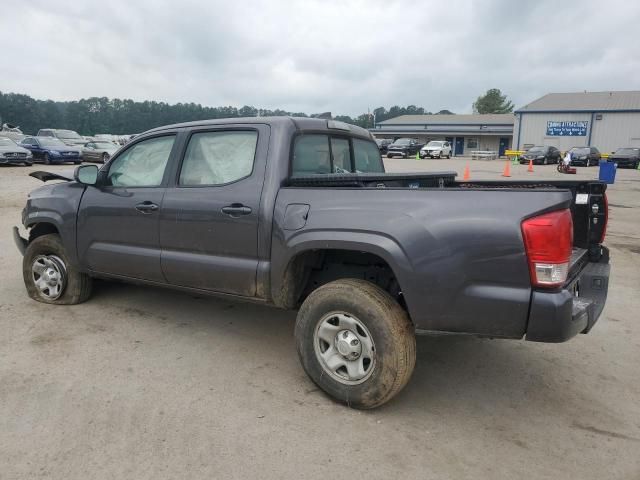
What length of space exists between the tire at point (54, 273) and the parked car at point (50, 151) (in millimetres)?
22129

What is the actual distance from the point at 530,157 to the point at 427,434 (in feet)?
127

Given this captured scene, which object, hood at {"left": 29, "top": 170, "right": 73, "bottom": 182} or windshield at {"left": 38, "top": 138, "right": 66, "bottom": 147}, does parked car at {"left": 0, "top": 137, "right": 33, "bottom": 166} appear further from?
hood at {"left": 29, "top": 170, "right": 73, "bottom": 182}

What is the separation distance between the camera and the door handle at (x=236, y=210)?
3408mm

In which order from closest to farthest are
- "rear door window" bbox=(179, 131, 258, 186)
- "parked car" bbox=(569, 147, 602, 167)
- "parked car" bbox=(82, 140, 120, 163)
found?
"rear door window" bbox=(179, 131, 258, 186), "parked car" bbox=(82, 140, 120, 163), "parked car" bbox=(569, 147, 602, 167)

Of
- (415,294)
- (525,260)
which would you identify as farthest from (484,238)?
(415,294)

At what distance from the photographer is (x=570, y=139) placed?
5272 cm

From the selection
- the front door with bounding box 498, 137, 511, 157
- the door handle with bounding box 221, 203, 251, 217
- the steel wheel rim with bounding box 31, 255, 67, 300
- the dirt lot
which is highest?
the front door with bounding box 498, 137, 511, 157

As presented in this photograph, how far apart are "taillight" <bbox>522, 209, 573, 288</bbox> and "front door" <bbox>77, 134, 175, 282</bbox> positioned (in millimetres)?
2762

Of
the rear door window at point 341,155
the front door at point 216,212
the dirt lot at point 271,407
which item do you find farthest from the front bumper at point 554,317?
the rear door window at point 341,155

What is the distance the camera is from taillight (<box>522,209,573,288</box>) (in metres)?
2.48

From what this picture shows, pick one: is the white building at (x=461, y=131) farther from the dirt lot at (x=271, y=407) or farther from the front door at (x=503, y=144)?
the dirt lot at (x=271, y=407)

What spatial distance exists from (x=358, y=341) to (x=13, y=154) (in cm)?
2383

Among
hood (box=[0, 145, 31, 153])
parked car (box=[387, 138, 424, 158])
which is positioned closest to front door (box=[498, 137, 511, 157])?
parked car (box=[387, 138, 424, 158])

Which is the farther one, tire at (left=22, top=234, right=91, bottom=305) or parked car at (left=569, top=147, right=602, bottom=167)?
parked car at (left=569, top=147, right=602, bottom=167)
